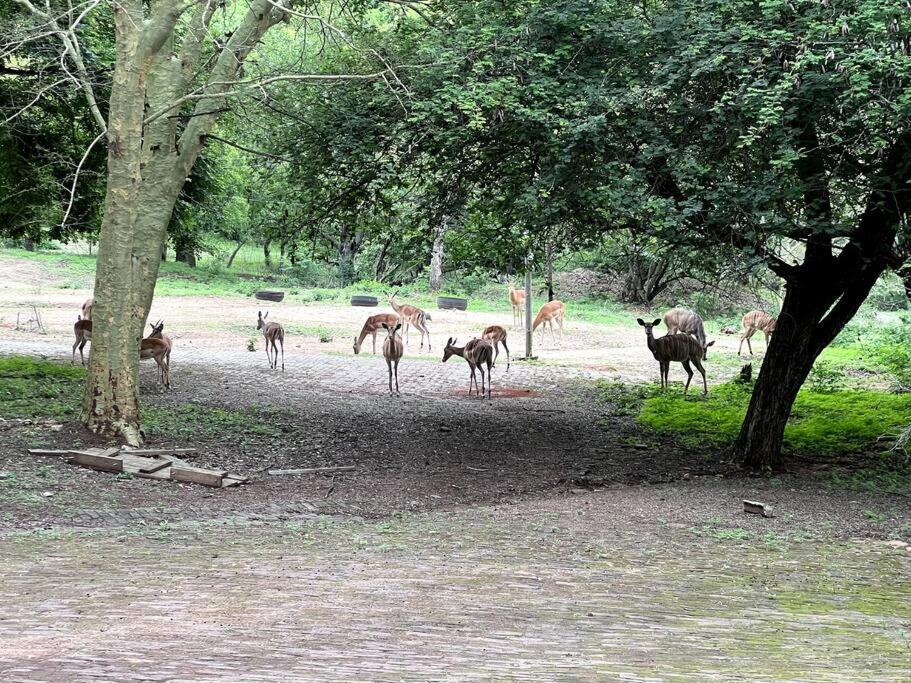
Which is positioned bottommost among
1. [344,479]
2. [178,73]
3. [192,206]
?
[344,479]

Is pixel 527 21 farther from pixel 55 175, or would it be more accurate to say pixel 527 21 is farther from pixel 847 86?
pixel 55 175

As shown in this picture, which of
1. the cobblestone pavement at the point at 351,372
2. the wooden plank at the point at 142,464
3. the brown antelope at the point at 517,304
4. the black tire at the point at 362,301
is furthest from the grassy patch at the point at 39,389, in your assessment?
the black tire at the point at 362,301

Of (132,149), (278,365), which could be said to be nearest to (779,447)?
(132,149)

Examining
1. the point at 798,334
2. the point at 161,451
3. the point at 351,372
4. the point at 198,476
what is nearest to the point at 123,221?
the point at 161,451

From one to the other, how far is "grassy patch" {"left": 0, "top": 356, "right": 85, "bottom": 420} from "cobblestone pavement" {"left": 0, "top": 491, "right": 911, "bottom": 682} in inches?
231

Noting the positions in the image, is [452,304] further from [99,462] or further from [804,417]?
[99,462]

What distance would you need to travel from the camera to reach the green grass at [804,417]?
1367cm

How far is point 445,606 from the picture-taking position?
4.93 meters

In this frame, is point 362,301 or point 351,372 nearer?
point 351,372

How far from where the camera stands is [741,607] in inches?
202

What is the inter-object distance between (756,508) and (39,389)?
1054 cm

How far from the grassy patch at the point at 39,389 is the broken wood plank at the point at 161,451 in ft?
6.77

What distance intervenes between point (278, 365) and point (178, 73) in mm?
9474

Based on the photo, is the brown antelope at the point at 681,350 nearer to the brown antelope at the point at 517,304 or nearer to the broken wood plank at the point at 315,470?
the broken wood plank at the point at 315,470
